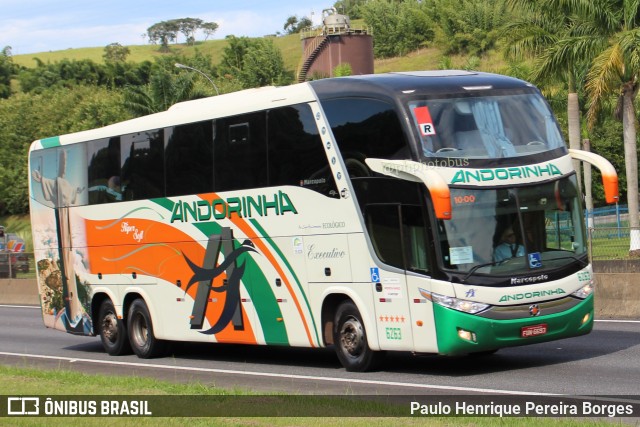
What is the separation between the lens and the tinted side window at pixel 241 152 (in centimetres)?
1681

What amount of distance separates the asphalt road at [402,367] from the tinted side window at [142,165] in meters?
2.96

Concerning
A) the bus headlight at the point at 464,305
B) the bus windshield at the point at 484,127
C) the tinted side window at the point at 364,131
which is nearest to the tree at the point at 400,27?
the tinted side window at the point at 364,131

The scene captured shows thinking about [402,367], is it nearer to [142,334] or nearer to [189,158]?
[189,158]

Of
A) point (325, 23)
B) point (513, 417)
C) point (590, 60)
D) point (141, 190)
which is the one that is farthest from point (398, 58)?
point (513, 417)

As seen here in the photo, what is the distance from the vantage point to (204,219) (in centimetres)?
1806

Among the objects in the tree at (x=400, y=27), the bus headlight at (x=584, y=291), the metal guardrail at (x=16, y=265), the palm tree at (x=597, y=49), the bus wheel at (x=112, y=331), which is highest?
the tree at (x=400, y=27)

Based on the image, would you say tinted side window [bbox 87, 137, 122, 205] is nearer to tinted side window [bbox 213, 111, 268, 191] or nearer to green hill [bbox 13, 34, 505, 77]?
tinted side window [bbox 213, 111, 268, 191]

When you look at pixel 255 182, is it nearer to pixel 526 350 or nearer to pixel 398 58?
pixel 526 350

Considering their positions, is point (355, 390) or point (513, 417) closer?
point (513, 417)


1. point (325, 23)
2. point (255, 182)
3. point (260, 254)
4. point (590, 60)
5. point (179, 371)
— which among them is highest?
point (325, 23)

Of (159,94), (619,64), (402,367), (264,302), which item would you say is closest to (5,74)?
(159,94)

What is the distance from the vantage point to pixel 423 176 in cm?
1367

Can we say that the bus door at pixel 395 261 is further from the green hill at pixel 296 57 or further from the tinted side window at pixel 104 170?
the green hill at pixel 296 57

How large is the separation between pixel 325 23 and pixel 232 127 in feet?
261
